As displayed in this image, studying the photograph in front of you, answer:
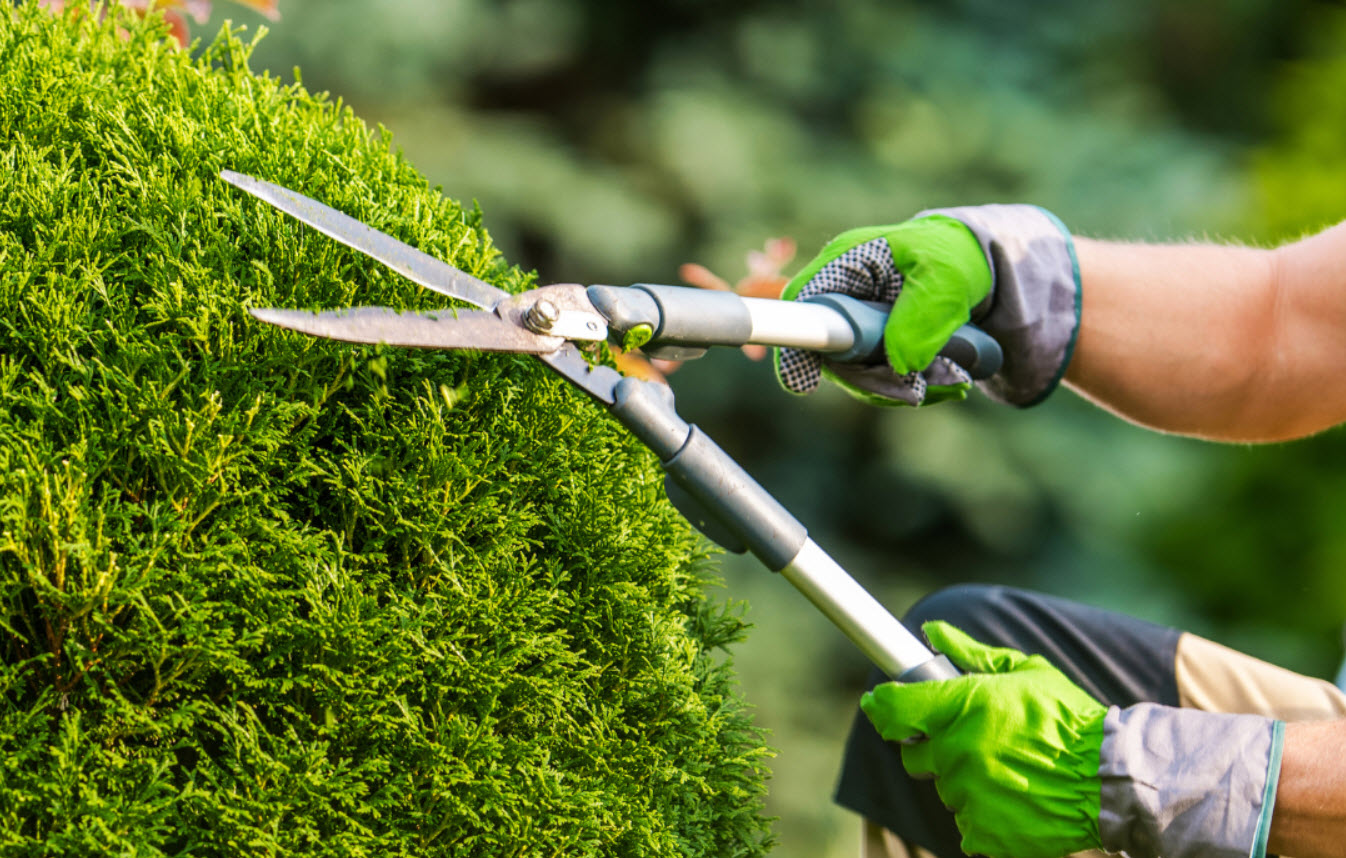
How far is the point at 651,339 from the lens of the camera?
1383 mm

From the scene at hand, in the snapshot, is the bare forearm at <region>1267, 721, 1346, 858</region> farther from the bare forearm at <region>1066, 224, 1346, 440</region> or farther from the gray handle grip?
the bare forearm at <region>1066, 224, 1346, 440</region>

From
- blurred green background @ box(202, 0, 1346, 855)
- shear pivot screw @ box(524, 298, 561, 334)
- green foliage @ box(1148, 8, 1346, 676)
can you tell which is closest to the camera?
shear pivot screw @ box(524, 298, 561, 334)

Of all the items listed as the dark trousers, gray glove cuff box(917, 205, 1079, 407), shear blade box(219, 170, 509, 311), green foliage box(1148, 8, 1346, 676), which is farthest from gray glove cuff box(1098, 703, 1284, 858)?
green foliage box(1148, 8, 1346, 676)

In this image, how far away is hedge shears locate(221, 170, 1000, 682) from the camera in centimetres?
110

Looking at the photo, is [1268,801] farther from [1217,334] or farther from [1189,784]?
[1217,334]

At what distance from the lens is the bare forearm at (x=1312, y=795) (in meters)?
1.43

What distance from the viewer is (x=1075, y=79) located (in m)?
4.30

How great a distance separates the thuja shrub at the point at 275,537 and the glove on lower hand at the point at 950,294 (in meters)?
0.67

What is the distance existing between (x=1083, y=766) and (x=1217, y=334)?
1123 mm

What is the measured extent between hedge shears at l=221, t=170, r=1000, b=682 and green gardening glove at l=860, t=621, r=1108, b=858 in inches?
1.8

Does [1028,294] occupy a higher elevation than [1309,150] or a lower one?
lower

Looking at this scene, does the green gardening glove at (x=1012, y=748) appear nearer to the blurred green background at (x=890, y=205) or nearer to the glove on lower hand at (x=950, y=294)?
the glove on lower hand at (x=950, y=294)

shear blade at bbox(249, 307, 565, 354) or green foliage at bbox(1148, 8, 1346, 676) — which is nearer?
shear blade at bbox(249, 307, 565, 354)

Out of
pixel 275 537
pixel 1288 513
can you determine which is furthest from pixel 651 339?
pixel 1288 513
